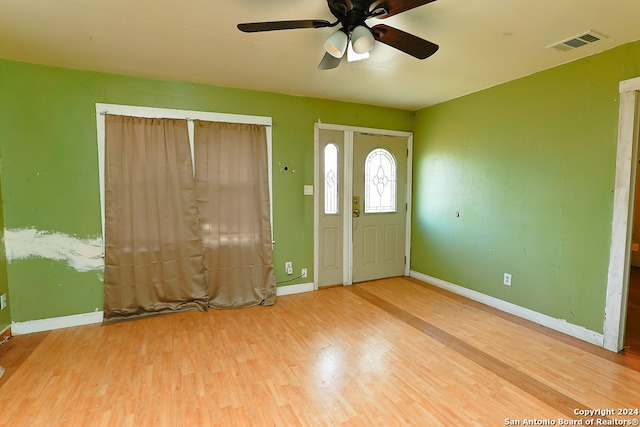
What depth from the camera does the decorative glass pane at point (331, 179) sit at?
157 inches

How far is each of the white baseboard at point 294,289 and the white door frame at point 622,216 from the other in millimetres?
2865

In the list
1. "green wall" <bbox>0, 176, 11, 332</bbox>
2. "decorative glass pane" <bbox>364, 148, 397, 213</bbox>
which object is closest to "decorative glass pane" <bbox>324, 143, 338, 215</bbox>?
"decorative glass pane" <bbox>364, 148, 397, 213</bbox>

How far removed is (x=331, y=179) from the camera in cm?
404

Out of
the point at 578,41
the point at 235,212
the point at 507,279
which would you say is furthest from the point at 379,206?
the point at 578,41

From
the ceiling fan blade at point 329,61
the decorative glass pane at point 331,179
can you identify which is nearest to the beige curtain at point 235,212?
the decorative glass pane at point 331,179

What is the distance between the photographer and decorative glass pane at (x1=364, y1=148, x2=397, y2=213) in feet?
14.0

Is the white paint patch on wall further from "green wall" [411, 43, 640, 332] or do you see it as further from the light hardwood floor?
"green wall" [411, 43, 640, 332]

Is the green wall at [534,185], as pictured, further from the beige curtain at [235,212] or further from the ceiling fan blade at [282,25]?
the ceiling fan blade at [282,25]

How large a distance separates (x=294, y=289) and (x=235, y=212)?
1223 mm

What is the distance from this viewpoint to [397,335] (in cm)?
278

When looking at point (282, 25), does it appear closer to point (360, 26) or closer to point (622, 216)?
point (360, 26)

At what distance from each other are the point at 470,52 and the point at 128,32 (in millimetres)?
2614

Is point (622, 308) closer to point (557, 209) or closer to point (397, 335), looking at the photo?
point (557, 209)

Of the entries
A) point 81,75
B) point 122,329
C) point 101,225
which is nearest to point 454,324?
point 122,329
